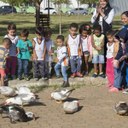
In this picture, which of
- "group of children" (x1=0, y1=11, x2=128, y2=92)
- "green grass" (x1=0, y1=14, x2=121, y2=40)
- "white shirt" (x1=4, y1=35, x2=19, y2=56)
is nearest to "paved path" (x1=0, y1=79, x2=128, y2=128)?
"group of children" (x1=0, y1=11, x2=128, y2=92)

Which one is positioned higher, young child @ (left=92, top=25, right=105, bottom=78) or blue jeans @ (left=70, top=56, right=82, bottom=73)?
young child @ (left=92, top=25, right=105, bottom=78)

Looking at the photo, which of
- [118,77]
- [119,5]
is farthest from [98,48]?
[119,5]

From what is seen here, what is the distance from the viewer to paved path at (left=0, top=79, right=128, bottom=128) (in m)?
7.70

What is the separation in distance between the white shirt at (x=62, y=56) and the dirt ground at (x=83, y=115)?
1106 millimetres

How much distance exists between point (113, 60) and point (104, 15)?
125 centimetres

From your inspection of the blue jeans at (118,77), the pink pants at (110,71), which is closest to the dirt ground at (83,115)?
the blue jeans at (118,77)

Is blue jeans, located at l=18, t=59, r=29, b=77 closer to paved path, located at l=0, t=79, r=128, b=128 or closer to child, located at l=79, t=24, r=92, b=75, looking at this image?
paved path, located at l=0, t=79, r=128, b=128

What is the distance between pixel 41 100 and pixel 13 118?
1738 mm

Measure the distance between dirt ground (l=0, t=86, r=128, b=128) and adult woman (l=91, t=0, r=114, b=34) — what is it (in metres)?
2.03

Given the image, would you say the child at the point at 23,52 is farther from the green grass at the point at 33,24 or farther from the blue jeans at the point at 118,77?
the green grass at the point at 33,24

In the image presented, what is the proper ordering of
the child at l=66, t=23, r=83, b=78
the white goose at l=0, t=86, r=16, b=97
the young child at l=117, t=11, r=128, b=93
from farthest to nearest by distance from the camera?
1. the child at l=66, t=23, r=83, b=78
2. the young child at l=117, t=11, r=128, b=93
3. the white goose at l=0, t=86, r=16, b=97

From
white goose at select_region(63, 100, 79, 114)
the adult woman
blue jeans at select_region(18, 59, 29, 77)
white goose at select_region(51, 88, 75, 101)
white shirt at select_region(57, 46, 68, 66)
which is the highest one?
the adult woman

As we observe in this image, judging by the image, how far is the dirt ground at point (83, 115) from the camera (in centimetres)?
770

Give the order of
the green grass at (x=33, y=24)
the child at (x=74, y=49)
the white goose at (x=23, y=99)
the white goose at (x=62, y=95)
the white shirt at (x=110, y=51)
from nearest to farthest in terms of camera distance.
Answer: the white goose at (x=23, y=99) → the white goose at (x=62, y=95) → the white shirt at (x=110, y=51) → the child at (x=74, y=49) → the green grass at (x=33, y=24)
